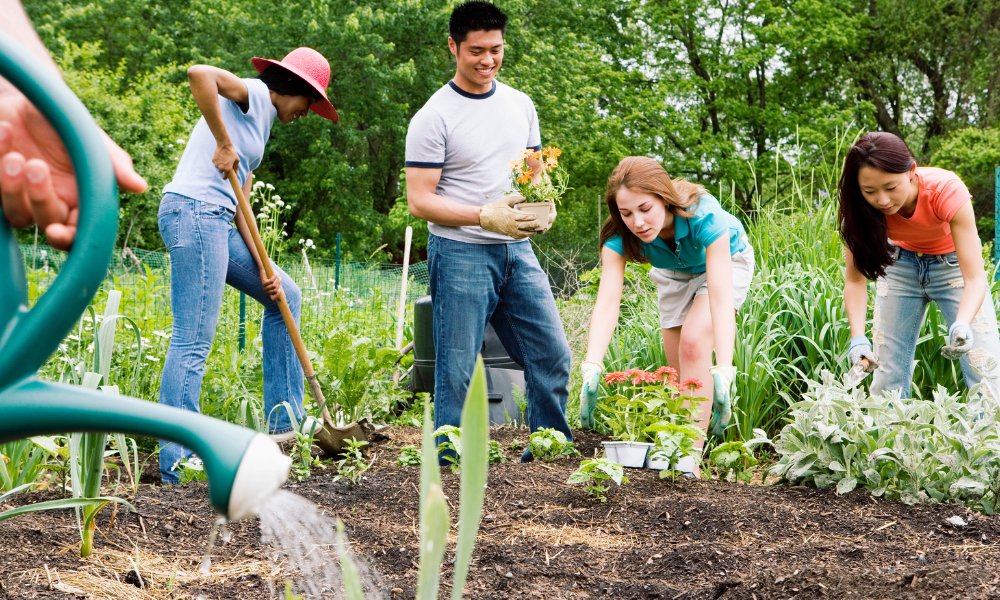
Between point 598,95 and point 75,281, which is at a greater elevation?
point 598,95

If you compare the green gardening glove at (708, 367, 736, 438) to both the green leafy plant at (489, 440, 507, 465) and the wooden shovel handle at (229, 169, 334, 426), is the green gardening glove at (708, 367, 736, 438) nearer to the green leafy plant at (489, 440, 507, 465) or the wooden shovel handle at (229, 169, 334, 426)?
the green leafy plant at (489, 440, 507, 465)

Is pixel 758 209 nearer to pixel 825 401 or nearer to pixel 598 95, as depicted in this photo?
pixel 825 401

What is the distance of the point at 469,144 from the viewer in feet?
9.71

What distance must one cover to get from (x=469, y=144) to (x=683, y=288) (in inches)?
40.4

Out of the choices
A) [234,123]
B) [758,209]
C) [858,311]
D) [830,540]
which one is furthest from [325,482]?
[758,209]

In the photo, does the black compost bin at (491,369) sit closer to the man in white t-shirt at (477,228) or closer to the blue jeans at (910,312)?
the man in white t-shirt at (477,228)

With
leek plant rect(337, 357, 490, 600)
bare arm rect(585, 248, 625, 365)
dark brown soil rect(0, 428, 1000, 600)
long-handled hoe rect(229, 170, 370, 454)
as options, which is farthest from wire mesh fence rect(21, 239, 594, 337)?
leek plant rect(337, 357, 490, 600)

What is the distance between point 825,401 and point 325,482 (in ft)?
5.38

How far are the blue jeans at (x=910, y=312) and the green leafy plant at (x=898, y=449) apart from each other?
0.73m

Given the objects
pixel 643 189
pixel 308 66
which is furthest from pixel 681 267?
pixel 308 66

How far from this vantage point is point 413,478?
2.58 meters

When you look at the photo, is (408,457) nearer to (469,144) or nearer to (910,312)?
(469,144)

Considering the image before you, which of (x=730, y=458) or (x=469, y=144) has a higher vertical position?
(x=469, y=144)

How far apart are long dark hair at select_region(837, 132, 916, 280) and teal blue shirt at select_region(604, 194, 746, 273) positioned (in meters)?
0.43
